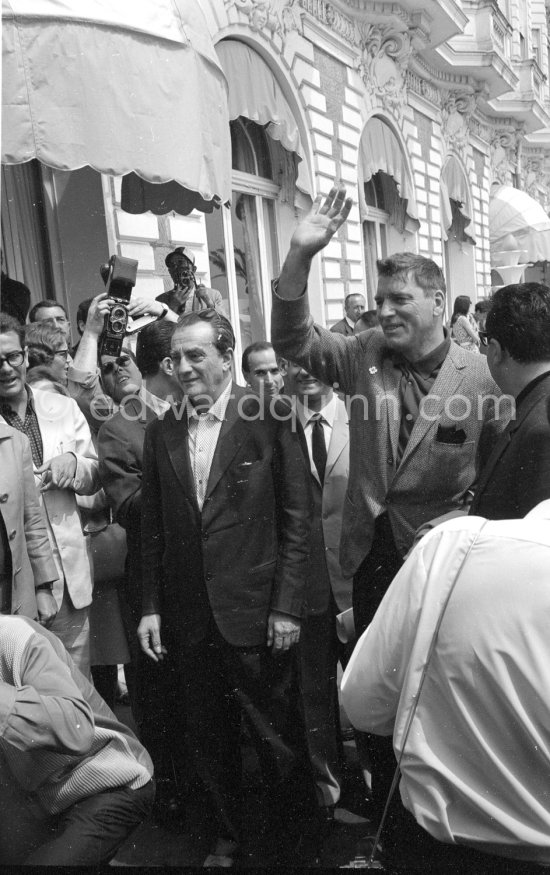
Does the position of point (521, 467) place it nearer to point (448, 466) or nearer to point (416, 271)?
point (448, 466)

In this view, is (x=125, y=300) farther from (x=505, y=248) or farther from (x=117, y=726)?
(x=505, y=248)

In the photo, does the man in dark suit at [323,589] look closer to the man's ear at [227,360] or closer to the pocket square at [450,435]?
the man's ear at [227,360]

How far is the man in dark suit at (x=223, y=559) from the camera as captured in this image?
3281mm

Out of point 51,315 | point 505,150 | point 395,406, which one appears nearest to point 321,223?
point 395,406

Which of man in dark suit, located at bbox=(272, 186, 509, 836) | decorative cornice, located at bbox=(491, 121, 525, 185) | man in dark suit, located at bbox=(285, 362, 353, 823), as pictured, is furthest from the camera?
decorative cornice, located at bbox=(491, 121, 525, 185)

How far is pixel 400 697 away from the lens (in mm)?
1783

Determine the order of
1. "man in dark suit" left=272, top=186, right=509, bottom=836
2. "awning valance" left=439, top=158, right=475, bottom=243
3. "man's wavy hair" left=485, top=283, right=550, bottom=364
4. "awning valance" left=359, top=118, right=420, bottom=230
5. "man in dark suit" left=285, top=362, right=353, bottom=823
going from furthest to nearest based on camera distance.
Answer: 1. "awning valance" left=439, top=158, right=475, bottom=243
2. "awning valance" left=359, top=118, right=420, bottom=230
3. "man in dark suit" left=285, top=362, right=353, bottom=823
4. "man in dark suit" left=272, top=186, right=509, bottom=836
5. "man's wavy hair" left=485, top=283, right=550, bottom=364

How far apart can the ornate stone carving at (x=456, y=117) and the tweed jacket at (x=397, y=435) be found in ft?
57.9

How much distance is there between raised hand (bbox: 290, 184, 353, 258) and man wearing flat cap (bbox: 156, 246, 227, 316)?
132 inches

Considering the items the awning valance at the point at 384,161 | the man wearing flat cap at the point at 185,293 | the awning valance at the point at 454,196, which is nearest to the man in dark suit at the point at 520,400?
the man wearing flat cap at the point at 185,293

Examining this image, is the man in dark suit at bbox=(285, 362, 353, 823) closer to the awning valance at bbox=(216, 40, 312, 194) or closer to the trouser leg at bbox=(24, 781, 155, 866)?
the trouser leg at bbox=(24, 781, 155, 866)

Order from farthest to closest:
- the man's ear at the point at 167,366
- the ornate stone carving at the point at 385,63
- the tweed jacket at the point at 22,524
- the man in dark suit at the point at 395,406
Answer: the ornate stone carving at the point at 385,63 → the man's ear at the point at 167,366 → the tweed jacket at the point at 22,524 → the man in dark suit at the point at 395,406

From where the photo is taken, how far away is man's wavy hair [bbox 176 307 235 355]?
134 inches

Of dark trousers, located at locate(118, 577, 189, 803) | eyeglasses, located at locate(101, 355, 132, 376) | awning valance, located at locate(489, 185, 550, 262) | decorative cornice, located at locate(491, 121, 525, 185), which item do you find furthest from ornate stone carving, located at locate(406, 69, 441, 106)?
dark trousers, located at locate(118, 577, 189, 803)
